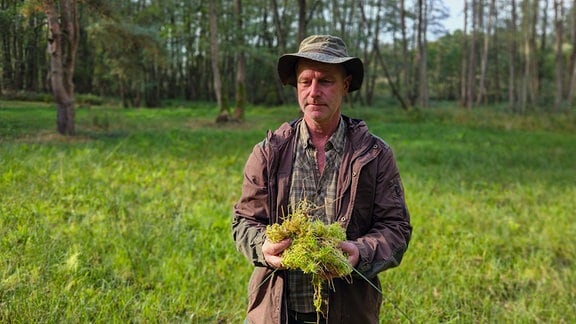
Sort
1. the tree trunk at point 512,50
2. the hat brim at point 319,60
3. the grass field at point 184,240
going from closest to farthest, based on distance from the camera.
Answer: the hat brim at point 319,60 → the grass field at point 184,240 → the tree trunk at point 512,50

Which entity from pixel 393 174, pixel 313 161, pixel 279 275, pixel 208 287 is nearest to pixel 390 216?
pixel 393 174

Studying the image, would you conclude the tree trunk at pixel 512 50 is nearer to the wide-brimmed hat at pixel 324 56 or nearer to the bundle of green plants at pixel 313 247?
the wide-brimmed hat at pixel 324 56

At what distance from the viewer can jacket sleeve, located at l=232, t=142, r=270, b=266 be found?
204cm

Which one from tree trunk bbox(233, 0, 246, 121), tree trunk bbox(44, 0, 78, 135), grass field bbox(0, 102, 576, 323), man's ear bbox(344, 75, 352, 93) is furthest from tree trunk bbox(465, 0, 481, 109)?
man's ear bbox(344, 75, 352, 93)

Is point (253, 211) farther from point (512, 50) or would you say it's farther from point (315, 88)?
point (512, 50)

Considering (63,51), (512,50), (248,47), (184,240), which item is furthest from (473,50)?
(184,240)

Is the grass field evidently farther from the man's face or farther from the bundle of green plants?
the man's face

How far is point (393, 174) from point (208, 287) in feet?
7.70

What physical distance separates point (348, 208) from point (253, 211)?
16.5 inches

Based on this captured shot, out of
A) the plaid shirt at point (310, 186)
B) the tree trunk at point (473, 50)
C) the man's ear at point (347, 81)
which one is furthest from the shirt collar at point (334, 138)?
the tree trunk at point (473, 50)

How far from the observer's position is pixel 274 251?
1900 millimetres

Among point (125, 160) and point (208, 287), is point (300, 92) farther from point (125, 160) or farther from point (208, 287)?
point (125, 160)

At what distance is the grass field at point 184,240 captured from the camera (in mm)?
3457

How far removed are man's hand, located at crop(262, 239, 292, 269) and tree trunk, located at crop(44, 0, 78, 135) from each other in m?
3.27
